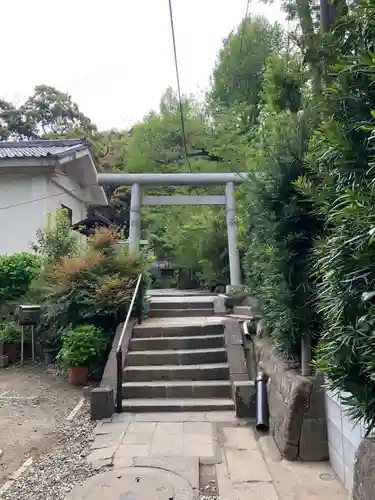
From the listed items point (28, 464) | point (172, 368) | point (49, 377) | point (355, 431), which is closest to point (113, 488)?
point (28, 464)

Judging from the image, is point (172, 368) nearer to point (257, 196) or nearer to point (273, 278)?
point (273, 278)

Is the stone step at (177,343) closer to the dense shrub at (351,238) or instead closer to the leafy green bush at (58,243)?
the leafy green bush at (58,243)

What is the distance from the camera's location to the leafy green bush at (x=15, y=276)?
8047mm

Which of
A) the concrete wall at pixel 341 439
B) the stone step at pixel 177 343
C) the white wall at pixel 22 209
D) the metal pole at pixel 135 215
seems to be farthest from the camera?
the white wall at pixel 22 209

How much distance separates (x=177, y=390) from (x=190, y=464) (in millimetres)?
1811

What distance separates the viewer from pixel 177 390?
212 inches

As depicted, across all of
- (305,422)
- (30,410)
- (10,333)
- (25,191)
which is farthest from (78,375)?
(25,191)

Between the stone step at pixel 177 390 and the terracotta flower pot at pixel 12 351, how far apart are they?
2.90m

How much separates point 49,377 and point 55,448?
2538 millimetres

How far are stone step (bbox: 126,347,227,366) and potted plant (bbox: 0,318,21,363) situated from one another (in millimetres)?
2545

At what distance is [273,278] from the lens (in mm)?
4105

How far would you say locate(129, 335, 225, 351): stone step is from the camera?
20.6 feet

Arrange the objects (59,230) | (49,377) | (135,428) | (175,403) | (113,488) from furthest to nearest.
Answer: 1. (59,230)
2. (49,377)
3. (175,403)
4. (135,428)
5. (113,488)

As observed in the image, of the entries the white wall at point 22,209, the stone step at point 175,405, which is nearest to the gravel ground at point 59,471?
the stone step at point 175,405
